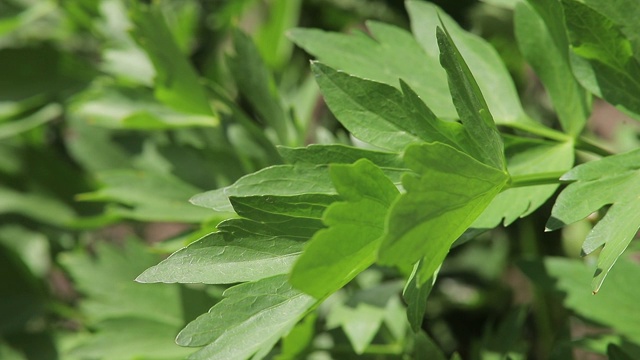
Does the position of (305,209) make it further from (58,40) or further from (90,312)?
(58,40)

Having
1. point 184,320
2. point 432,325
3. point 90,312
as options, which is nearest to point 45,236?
point 90,312

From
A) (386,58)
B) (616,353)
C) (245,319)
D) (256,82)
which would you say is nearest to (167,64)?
(256,82)

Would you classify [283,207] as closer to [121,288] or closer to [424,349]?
[424,349]

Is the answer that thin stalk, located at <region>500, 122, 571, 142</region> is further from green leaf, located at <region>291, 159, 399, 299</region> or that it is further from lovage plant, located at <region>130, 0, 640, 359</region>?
green leaf, located at <region>291, 159, 399, 299</region>

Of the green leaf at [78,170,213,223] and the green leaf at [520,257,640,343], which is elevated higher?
the green leaf at [78,170,213,223]

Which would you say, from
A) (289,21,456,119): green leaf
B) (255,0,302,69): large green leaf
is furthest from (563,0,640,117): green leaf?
(255,0,302,69): large green leaf

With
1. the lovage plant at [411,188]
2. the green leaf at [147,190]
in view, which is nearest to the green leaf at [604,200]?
the lovage plant at [411,188]

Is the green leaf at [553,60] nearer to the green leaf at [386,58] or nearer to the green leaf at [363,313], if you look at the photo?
the green leaf at [386,58]
